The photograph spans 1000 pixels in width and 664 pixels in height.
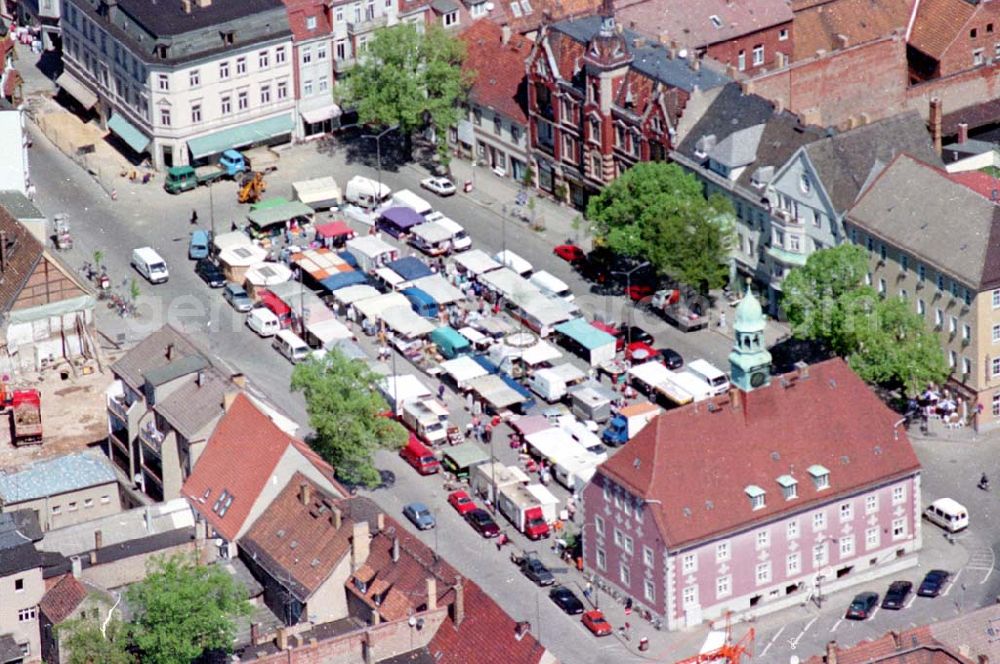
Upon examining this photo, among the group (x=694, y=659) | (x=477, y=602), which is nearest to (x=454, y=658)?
(x=477, y=602)

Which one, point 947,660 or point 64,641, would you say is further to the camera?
point 64,641

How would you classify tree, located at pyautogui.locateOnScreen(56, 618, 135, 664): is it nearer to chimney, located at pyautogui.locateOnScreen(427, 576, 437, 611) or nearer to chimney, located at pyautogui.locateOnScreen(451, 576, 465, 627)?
chimney, located at pyautogui.locateOnScreen(427, 576, 437, 611)

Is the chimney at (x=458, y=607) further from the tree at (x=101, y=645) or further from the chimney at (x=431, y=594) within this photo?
the tree at (x=101, y=645)

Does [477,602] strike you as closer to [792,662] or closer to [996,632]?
[792,662]

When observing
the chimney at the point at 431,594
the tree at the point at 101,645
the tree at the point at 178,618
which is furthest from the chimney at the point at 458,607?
the tree at the point at 101,645

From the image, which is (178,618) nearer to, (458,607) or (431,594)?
(431,594)

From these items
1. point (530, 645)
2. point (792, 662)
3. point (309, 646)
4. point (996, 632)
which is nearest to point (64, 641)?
point (309, 646)
